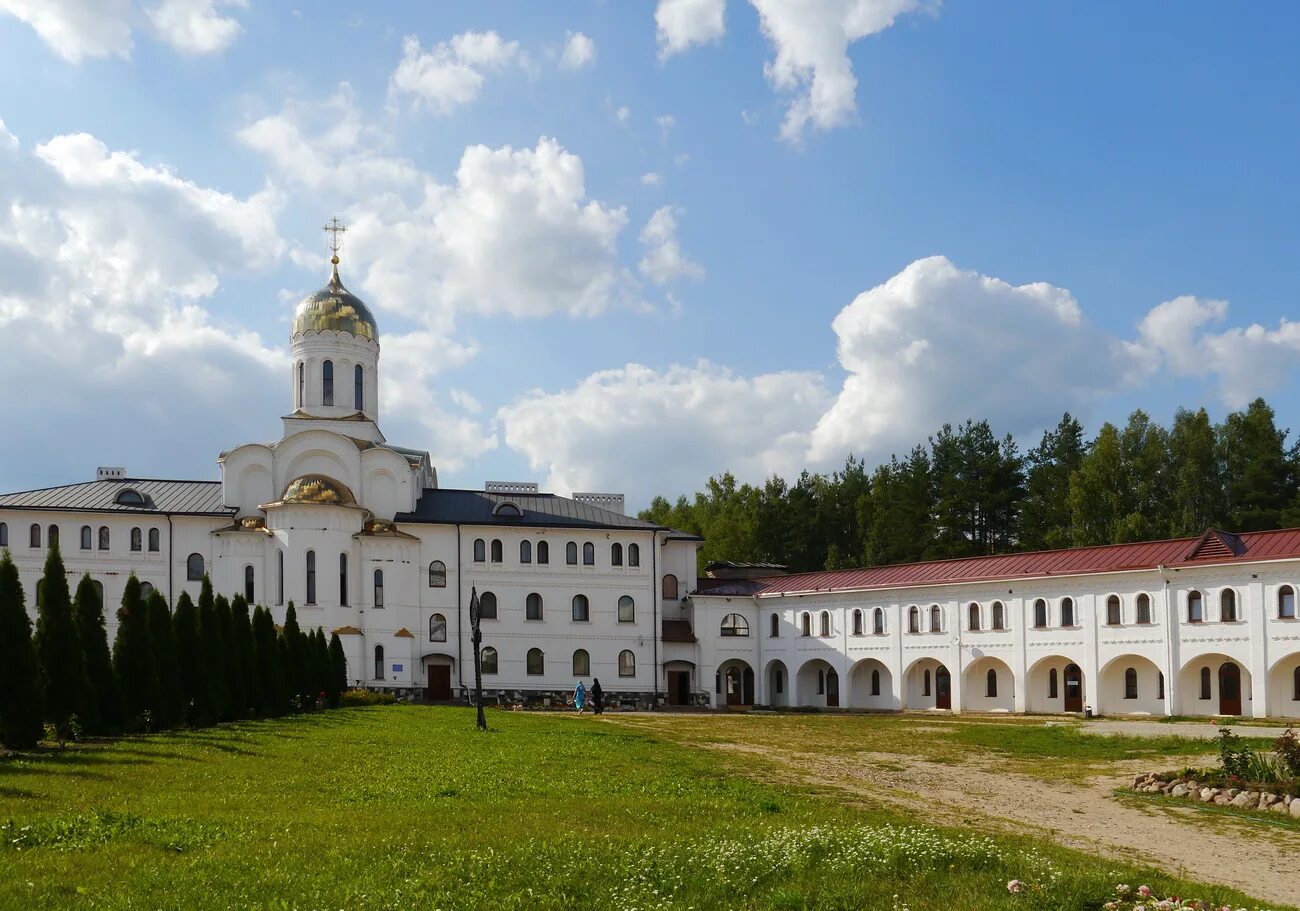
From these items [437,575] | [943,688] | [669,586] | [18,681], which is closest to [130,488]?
[437,575]

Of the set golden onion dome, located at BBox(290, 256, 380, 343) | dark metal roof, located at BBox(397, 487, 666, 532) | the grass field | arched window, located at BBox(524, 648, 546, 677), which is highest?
golden onion dome, located at BBox(290, 256, 380, 343)

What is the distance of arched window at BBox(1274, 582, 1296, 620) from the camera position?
3766 cm

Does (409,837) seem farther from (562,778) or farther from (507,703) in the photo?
(507,703)

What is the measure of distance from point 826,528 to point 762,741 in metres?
50.1

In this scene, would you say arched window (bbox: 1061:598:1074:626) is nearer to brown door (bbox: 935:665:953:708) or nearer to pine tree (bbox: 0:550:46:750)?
brown door (bbox: 935:665:953:708)

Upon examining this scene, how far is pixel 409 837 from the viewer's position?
33.4 feet

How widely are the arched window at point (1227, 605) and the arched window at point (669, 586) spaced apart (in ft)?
84.7

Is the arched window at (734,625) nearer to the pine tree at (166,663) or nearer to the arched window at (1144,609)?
the arched window at (1144,609)

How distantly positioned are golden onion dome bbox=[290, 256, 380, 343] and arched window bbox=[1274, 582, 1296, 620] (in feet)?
131

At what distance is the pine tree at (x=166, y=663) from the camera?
23.9 meters

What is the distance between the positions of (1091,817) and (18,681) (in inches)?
593

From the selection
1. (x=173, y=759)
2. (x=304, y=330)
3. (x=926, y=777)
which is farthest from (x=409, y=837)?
(x=304, y=330)

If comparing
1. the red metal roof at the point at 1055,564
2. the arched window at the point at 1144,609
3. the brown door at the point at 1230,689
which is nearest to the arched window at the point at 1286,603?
the red metal roof at the point at 1055,564

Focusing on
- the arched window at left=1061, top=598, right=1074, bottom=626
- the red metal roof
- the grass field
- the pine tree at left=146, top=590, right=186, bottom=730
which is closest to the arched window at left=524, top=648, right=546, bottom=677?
the red metal roof
